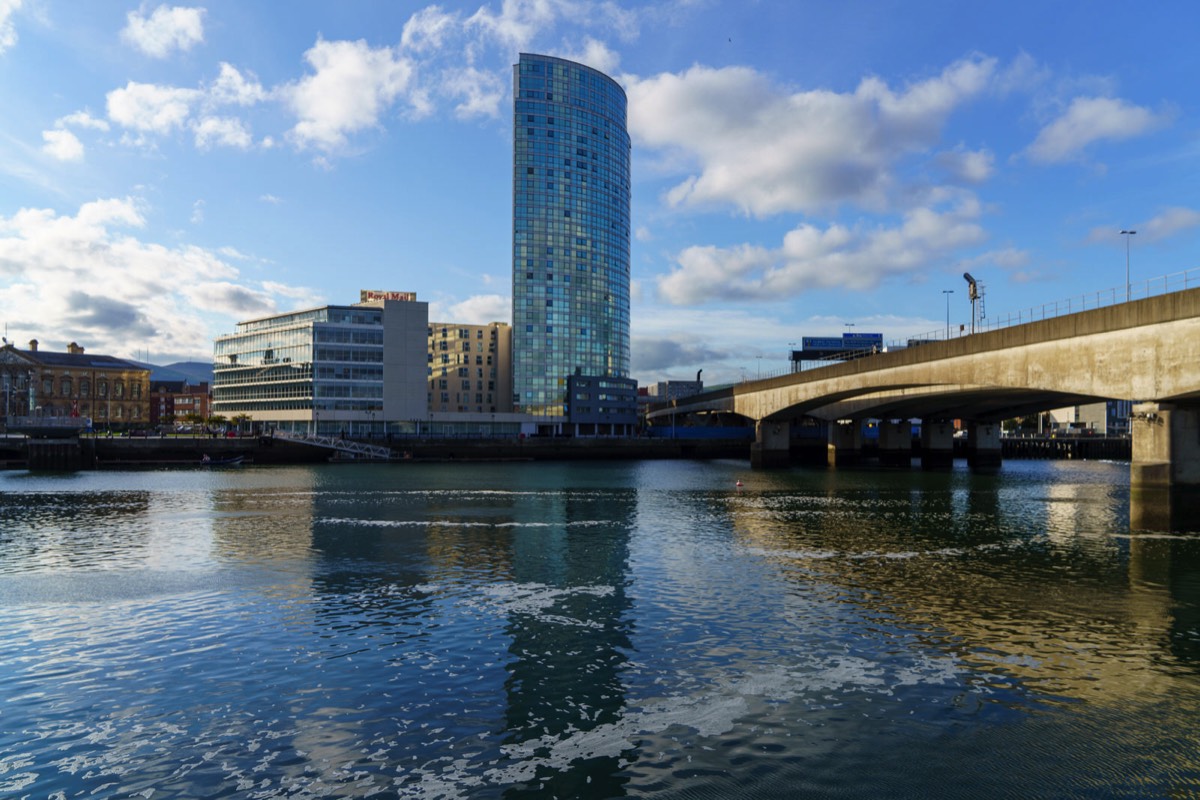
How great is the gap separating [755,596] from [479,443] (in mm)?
114626

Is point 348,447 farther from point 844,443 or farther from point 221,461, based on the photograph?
point 844,443

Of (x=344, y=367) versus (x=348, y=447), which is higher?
Answer: (x=344, y=367)

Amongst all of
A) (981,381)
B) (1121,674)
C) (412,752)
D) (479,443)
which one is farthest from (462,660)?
(479,443)

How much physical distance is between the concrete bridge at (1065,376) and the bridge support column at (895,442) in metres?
20.1

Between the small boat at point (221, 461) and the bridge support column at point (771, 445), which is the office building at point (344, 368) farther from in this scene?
the bridge support column at point (771, 445)

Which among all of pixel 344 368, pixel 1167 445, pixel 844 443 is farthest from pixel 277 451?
pixel 1167 445

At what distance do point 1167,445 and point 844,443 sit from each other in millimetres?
86491

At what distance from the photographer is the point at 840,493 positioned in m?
72.7

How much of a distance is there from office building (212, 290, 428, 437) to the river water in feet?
405

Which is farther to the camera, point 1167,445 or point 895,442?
point 895,442

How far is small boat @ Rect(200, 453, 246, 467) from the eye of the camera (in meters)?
115

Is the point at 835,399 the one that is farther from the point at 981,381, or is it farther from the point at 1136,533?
the point at 1136,533

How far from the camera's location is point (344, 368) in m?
164

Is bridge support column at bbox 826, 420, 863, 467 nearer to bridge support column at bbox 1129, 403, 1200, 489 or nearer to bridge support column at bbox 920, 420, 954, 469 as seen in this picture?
bridge support column at bbox 920, 420, 954, 469
